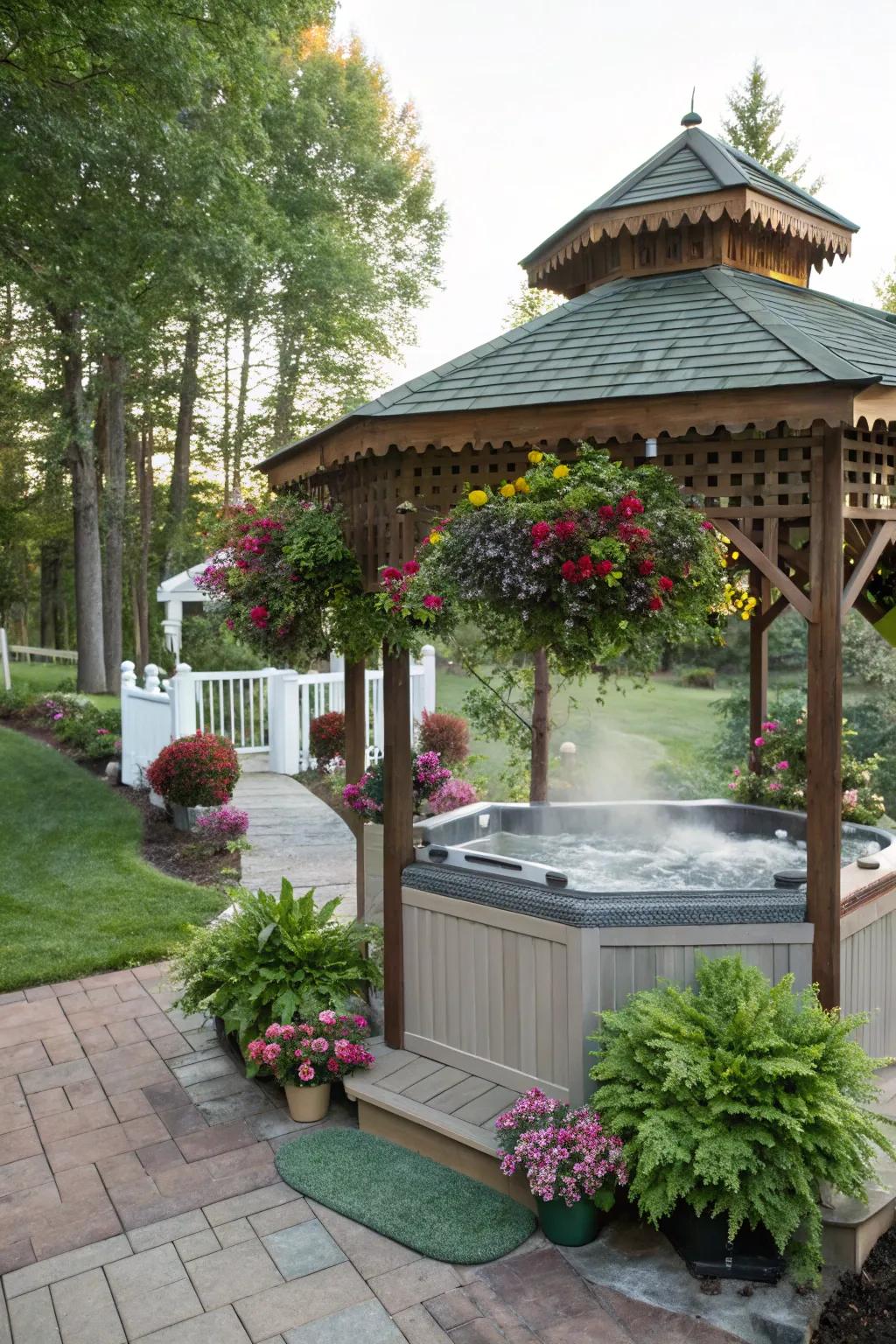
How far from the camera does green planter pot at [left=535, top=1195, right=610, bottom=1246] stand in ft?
10.8

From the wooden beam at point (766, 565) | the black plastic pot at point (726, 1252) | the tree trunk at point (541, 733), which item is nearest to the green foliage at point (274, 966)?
the black plastic pot at point (726, 1252)

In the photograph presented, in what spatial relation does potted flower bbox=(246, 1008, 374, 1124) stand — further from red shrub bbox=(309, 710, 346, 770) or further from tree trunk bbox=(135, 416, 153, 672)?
tree trunk bbox=(135, 416, 153, 672)

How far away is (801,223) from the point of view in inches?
186

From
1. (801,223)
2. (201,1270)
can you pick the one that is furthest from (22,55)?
(201,1270)

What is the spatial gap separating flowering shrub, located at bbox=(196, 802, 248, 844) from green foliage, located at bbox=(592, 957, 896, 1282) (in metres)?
5.25

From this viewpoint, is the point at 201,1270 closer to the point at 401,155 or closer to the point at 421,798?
the point at 421,798

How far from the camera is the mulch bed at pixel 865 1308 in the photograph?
290 cm

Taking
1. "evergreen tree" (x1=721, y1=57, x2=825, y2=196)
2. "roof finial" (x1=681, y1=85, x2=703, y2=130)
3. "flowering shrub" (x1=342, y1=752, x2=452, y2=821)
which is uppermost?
"evergreen tree" (x1=721, y1=57, x2=825, y2=196)

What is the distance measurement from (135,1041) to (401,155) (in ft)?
63.8

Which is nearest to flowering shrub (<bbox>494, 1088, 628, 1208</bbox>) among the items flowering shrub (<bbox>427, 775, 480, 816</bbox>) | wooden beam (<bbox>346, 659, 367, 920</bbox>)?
wooden beam (<bbox>346, 659, 367, 920</bbox>)

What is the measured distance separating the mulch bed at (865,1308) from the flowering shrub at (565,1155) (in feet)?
2.25

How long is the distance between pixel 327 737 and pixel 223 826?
6.92 feet

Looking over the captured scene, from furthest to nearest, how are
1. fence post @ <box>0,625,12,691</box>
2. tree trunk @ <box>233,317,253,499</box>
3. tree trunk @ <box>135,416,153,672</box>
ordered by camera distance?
1. tree trunk @ <box>135,416,153,672</box>
2. tree trunk @ <box>233,317,253,499</box>
3. fence post @ <box>0,625,12,691</box>

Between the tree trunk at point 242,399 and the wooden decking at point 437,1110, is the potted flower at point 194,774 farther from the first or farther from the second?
the tree trunk at point 242,399
